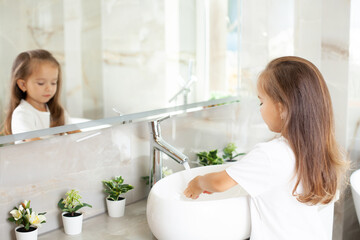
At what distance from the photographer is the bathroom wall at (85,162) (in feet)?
4.21

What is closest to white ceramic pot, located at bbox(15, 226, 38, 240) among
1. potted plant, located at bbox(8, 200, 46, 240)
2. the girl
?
potted plant, located at bbox(8, 200, 46, 240)

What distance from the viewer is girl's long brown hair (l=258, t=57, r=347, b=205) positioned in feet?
3.89

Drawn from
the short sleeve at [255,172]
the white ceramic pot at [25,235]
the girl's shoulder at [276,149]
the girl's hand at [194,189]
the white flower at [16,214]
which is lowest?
the white ceramic pot at [25,235]

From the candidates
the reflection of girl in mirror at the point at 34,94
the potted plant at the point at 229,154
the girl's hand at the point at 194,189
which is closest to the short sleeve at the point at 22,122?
the reflection of girl in mirror at the point at 34,94

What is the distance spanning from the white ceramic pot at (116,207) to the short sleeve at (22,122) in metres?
0.39

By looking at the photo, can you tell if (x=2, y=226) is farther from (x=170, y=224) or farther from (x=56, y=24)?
(x=56, y=24)

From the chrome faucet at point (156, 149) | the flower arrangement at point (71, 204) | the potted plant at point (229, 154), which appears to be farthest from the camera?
the potted plant at point (229, 154)

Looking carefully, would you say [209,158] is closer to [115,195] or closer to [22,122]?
[115,195]

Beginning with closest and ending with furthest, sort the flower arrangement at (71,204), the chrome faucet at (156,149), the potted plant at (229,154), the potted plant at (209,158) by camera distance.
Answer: the flower arrangement at (71,204), the chrome faucet at (156,149), the potted plant at (209,158), the potted plant at (229,154)

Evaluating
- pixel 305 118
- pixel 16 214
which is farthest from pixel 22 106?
pixel 305 118

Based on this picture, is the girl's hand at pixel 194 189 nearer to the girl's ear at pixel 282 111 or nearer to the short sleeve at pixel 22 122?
the girl's ear at pixel 282 111

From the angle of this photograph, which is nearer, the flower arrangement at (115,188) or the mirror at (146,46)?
the mirror at (146,46)

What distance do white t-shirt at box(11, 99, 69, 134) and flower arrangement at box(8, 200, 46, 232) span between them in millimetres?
212

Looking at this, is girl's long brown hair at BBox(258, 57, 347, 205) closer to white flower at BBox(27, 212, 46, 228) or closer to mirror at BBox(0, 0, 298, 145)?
mirror at BBox(0, 0, 298, 145)
